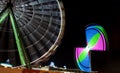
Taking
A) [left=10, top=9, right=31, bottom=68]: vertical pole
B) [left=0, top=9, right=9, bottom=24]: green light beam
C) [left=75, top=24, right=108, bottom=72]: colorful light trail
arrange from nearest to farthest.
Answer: [left=10, top=9, right=31, bottom=68]: vertical pole
[left=0, top=9, right=9, bottom=24]: green light beam
[left=75, top=24, right=108, bottom=72]: colorful light trail

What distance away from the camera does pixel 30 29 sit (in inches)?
238

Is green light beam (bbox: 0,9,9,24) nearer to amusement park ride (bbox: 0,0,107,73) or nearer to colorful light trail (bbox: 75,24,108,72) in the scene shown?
amusement park ride (bbox: 0,0,107,73)

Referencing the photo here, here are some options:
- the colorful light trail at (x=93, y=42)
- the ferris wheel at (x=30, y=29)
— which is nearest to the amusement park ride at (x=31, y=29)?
the ferris wheel at (x=30, y=29)

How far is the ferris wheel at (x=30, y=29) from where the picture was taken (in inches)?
213

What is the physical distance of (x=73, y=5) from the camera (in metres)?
6.86

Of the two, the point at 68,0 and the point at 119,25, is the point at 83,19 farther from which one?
the point at 119,25

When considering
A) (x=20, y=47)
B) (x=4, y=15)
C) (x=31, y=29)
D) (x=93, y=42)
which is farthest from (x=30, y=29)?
(x=93, y=42)

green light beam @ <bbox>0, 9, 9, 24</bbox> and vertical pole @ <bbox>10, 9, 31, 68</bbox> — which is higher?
green light beam @ <bbox>0, 9, 9, 24</bbox>

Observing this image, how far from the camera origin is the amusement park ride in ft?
17.7

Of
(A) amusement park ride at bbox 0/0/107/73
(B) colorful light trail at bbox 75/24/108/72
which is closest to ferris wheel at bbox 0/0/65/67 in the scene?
(A) amusement park ride at bbox 0/0/107/73

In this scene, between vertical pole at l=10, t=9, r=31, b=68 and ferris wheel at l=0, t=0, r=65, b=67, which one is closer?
vertical pole at l=10, t=9, r=31, b=68

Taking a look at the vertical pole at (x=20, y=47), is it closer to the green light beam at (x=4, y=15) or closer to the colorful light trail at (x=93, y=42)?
the green light beam at (x=4, y=15)

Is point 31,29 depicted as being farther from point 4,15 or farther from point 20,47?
point 20,47

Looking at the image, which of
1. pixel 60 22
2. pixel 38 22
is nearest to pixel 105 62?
pixel 60 22
